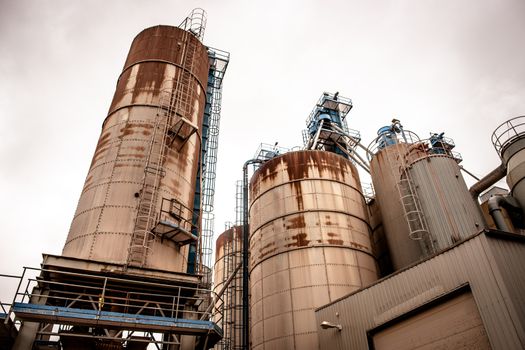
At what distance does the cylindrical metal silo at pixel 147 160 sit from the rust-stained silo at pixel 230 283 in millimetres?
9134

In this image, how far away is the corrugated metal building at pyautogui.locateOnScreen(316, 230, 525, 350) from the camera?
9.46 meters

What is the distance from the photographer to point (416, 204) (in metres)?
17.9

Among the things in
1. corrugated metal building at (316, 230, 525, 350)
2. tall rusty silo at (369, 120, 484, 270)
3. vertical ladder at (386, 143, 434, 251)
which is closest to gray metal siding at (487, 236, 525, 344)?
corrugated metal building at (316, 230, 525, 350)

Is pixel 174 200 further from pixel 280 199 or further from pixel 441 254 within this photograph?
pixel 441 254

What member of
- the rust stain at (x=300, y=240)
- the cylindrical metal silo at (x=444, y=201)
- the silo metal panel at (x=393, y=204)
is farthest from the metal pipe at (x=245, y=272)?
the cylindrical metal silo at (x=444, y=201)

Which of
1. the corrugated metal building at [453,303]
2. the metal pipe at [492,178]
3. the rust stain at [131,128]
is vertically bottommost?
the corrugated metal building at [453,303]

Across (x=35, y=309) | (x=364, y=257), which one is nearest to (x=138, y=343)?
(x=35, y=309)

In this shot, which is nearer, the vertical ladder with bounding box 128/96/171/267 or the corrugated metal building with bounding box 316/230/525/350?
the corrugated metal building with bounding box 316/230/525/350

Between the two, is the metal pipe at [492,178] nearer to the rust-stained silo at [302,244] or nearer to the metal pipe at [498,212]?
the metal pipe at [498,212]

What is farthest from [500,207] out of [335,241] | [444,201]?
[335,241]

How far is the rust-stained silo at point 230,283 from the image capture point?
25.5 meters

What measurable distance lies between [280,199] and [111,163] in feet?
31.4

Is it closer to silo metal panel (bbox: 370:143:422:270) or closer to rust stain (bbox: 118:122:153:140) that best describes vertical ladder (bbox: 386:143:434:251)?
silo metal panel (bbox: 370:143:422:270)

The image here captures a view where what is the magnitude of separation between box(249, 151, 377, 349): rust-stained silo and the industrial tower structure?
460 centimetres
